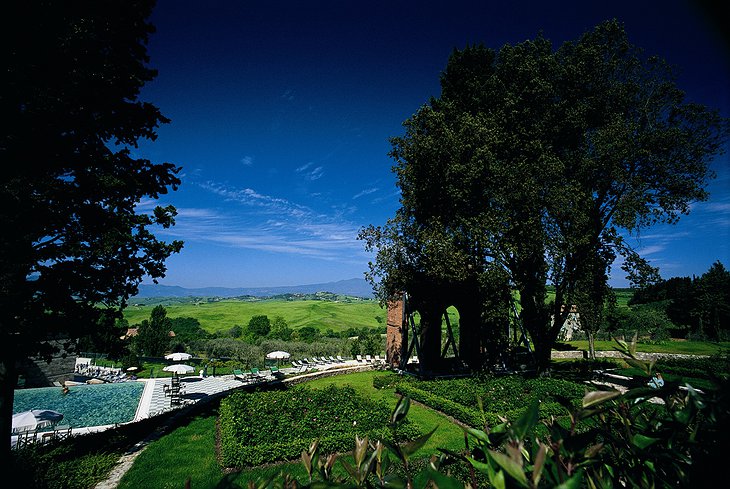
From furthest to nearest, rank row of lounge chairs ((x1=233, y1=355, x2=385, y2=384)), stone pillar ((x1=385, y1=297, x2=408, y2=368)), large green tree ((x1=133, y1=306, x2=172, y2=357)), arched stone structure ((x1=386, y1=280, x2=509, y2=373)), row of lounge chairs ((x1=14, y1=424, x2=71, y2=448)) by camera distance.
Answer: large green tree ((x1=133, y1=306, x2=172, y2=357)), stone pillar ((x1=385, y1=297, x2=408, y2=368)), row of lounge chairs ((x1=233, y1=355, x2=385, y2=384)), arched stone structure ((x1=386, y1=280, x2=509, y2=373)), row of lounge chairs ((x1=14, y1=424, x2=71, y2=448))

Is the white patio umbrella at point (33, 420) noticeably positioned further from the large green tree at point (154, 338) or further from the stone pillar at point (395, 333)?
the large green tree at point (154, 338)

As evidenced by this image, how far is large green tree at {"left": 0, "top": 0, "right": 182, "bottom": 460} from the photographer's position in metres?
8.08

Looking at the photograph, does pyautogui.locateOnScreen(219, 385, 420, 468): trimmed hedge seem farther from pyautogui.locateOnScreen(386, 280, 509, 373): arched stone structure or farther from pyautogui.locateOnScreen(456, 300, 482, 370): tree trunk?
pyautogui.locateOnScreen(456, 300, 482, 370): tree trunk

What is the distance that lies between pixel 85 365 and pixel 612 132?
198 ft

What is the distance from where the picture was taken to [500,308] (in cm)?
1814

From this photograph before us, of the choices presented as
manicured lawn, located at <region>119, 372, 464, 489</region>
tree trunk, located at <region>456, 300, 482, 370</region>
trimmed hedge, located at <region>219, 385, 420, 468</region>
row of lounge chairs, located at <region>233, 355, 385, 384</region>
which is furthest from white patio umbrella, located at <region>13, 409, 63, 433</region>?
tree trunk, located at <region>456, 300, 482, 370</region>

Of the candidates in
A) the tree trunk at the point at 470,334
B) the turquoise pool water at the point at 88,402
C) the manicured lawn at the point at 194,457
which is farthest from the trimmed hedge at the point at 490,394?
the turquoise pool water at the point at 88,402

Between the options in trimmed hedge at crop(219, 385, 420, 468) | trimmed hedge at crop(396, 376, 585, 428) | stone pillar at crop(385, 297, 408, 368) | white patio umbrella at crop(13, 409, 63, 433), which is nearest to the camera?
trimmed hedge at crop(219, 385, 420, 468)

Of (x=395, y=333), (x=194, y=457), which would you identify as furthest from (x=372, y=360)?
(x=194, y=457)

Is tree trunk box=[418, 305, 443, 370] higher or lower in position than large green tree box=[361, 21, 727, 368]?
lower

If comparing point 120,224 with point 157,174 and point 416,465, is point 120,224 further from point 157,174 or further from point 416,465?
point 416,465

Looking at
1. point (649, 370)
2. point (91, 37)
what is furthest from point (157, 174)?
point (649, 370)

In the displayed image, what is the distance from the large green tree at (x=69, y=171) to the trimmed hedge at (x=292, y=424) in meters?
6.10

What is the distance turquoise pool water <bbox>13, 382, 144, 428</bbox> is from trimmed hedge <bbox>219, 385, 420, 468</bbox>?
13155 millimetres
